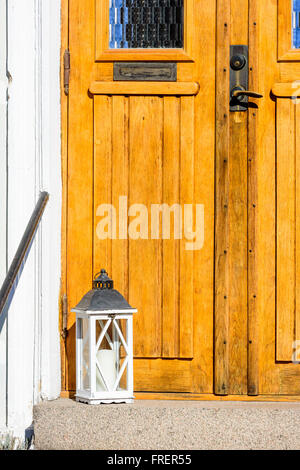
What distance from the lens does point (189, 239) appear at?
3504mm

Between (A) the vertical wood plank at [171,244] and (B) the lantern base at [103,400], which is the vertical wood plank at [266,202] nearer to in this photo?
(A) the vertical wood plank at [171,244]

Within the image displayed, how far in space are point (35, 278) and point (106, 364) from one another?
1.37ft

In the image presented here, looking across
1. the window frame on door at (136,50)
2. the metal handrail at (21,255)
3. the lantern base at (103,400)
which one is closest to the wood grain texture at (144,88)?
the window frame on door at (136,50)

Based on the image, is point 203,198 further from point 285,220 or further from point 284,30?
point 284,30

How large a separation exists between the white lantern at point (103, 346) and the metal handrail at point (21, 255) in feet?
0.98

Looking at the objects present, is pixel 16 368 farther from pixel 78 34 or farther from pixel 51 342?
pixel 78 34

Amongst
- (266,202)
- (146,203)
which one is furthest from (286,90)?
(146,203)

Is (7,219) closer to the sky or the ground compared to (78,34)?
closer to the ground

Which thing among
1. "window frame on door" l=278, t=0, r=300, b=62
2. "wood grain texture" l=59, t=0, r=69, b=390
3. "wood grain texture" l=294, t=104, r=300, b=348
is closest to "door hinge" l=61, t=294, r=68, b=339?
"wood grain texture" l=59, t=0, r=69, b=390

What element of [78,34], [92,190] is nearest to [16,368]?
[92,190]

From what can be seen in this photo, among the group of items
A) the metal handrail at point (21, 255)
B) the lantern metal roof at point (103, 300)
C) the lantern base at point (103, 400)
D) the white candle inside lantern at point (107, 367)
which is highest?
the metal handrail at point (21, 255)

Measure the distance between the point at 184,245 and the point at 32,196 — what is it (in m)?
0.65

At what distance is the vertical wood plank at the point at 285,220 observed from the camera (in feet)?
11.3
